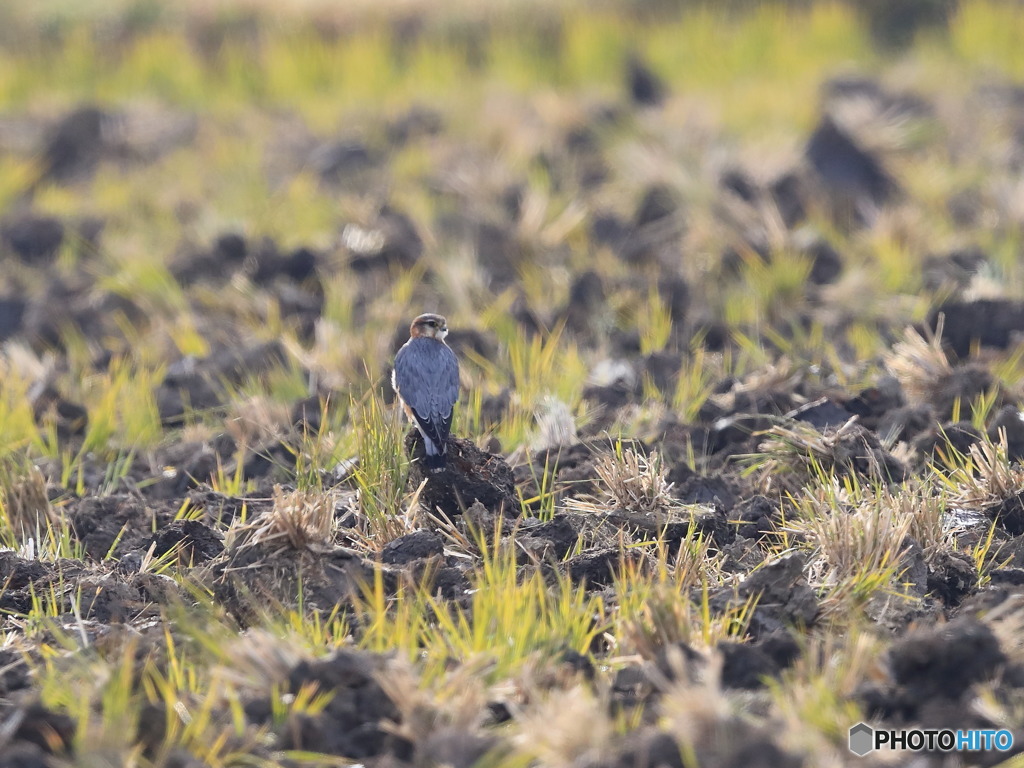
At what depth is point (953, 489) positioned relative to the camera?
4555 mm

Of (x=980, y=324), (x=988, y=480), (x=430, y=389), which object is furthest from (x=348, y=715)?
(x=980, y=324)

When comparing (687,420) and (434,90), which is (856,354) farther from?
(434,90)

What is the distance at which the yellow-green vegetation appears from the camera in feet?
10.9

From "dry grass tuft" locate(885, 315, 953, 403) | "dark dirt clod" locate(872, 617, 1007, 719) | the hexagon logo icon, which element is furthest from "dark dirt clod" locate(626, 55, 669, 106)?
the hexagon logo icon

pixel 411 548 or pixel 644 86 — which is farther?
pixel 644 86

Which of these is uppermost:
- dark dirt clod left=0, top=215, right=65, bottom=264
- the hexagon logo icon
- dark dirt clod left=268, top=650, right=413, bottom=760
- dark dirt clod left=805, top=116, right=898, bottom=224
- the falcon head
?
dark dirt clod left=0, top=215, right=65, bottom=264

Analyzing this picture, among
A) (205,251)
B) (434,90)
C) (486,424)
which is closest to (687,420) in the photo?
(486,424)

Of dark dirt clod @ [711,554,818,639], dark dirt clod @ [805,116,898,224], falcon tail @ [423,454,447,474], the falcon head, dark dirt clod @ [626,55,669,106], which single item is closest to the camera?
dark dirt clod @ [711,554,818,639]

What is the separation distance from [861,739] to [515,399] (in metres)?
2.50

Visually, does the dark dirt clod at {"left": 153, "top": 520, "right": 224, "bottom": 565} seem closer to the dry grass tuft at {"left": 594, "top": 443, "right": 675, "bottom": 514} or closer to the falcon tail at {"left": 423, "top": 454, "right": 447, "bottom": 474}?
the falcon tail at {"left": 423, "top": 454, "right": 447, "bottom": 474}

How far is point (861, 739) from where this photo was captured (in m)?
3.09

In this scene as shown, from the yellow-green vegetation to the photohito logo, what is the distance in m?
0.04

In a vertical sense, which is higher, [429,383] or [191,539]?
[429,383]

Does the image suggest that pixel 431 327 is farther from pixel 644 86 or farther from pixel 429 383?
pixel 644 86
